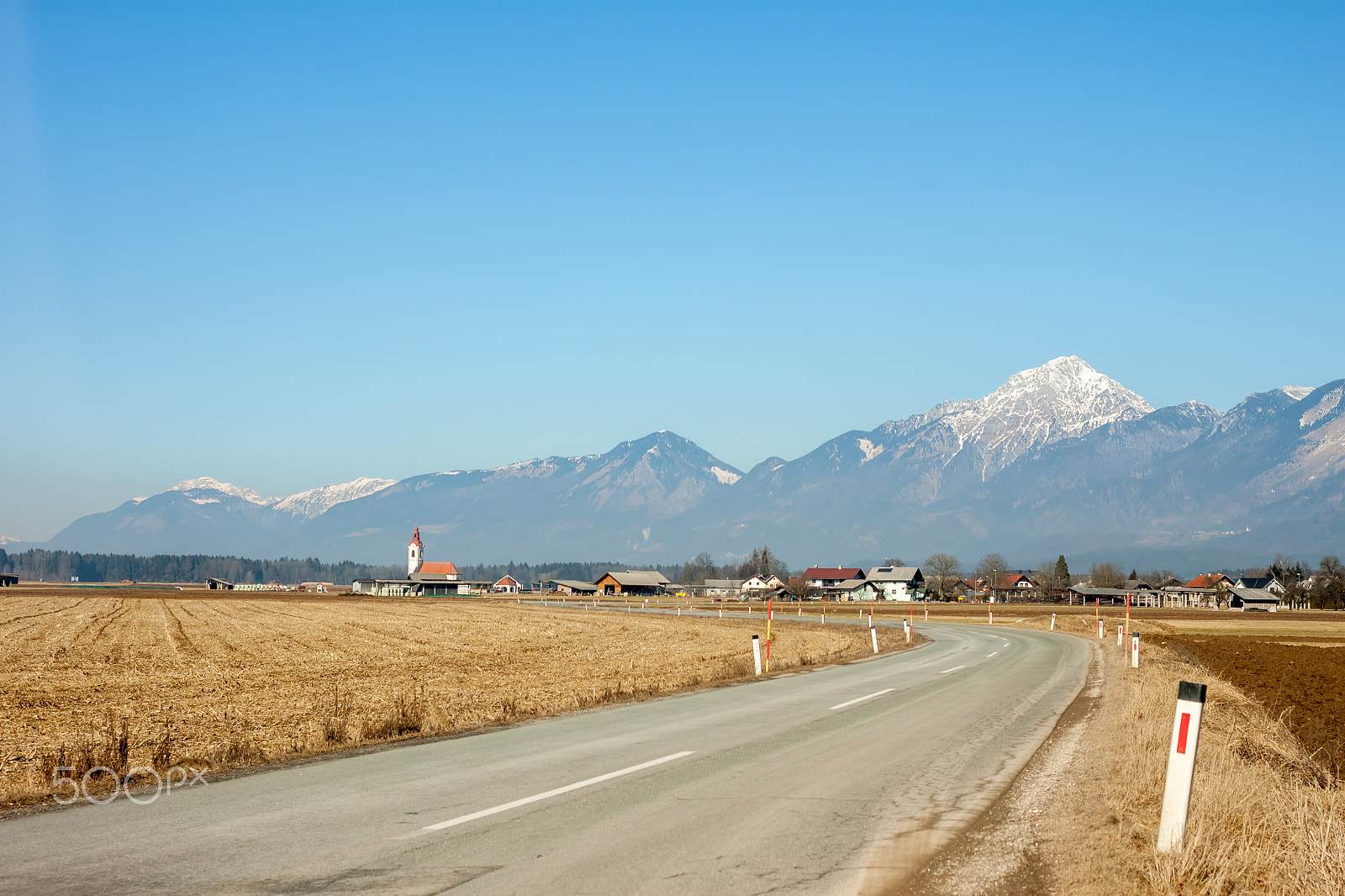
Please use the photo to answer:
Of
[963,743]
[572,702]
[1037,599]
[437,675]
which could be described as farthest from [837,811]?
[1037,599]

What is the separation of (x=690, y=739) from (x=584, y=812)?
487 centimetres

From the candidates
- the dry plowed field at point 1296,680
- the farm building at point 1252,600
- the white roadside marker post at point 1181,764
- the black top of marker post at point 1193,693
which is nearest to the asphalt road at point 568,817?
the white roadside marker post at point 1181,764

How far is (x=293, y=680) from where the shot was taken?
24.7 m

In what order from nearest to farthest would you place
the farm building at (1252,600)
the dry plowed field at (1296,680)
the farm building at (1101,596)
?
1. the dry plowed field at (1296,680)
2. the farm building at (1252,600)
3. the farm building at (1101,596)

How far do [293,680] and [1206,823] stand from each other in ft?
71.0

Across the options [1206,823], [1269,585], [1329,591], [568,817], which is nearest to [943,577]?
[1329,591]

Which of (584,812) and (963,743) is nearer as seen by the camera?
(584,812)

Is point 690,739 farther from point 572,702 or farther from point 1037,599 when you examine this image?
point 1037,599

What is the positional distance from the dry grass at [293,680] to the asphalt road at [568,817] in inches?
86.1

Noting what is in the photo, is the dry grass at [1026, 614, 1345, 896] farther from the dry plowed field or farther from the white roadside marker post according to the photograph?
the dry plowed field

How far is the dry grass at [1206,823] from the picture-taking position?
7.27 meters

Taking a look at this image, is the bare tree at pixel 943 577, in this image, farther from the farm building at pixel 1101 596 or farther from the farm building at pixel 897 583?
the farm building at pixel 1101 596

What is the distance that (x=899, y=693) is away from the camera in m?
21.1

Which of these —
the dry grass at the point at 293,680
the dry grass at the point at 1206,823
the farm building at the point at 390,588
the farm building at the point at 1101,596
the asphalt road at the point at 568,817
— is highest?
the dry grass at the point at 1206,823
